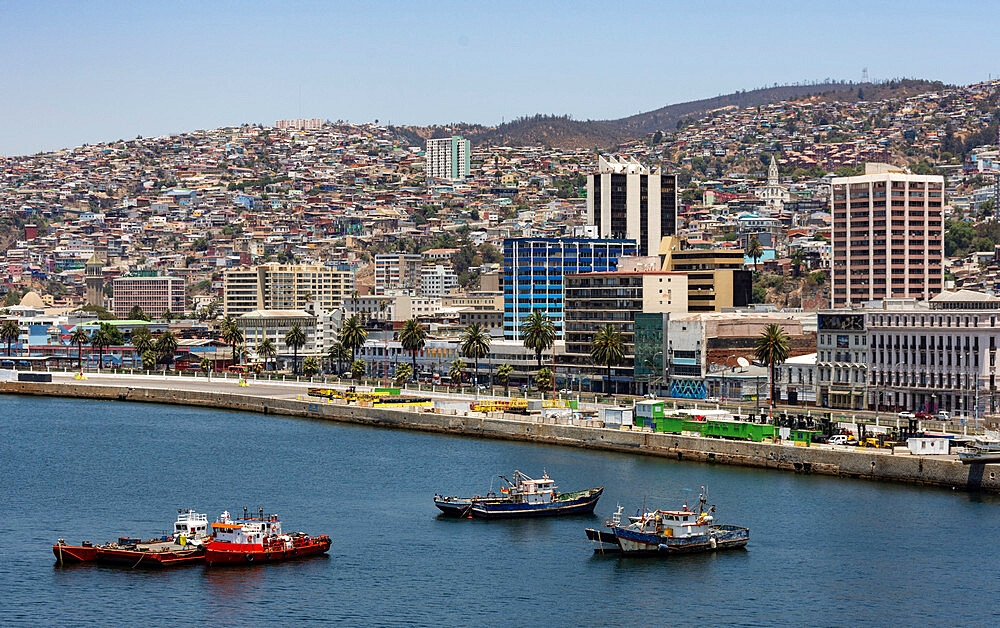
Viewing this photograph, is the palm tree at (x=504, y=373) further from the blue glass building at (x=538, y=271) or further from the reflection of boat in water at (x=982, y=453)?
the reflection of boat in water at (x=982, y=453)

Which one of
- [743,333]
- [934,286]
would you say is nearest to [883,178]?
[934,286]

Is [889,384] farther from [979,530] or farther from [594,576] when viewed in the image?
[594,576]

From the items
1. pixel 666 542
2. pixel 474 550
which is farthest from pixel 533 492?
pixel 666 542

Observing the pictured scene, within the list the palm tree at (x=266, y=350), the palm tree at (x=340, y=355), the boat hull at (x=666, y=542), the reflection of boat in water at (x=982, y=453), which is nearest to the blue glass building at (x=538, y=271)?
the palm tree at (x=340, y=355)

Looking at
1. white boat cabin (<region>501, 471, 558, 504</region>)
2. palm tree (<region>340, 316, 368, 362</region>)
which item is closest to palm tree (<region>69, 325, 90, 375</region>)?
palm tree (<region>340, 316, 368, 362</region>)

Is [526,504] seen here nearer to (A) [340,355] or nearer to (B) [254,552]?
(B) [254,552]

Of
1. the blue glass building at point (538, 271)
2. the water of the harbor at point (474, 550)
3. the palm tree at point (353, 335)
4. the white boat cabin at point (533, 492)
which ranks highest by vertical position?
the blue glass building at point (538, 271)
